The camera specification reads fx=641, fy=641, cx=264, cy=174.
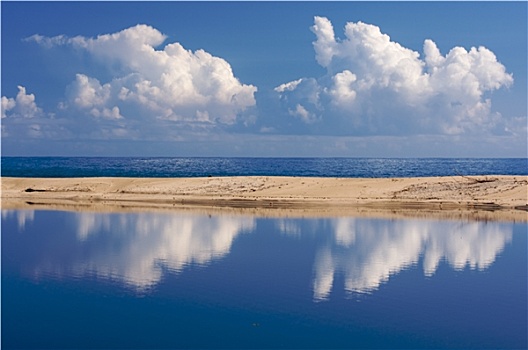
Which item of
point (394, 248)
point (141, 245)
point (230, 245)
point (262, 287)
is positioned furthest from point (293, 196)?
point (262, 287)

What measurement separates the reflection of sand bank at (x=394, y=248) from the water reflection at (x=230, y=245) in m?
0.04

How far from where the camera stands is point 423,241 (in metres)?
29.4

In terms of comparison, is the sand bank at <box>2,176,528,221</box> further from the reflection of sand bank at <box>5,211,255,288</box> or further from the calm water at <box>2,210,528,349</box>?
the calm water at <box>2,210,528,349</box>

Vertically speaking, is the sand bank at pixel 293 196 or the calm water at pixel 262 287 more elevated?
the sand bank at pixel 293 196

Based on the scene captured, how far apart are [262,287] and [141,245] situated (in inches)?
367

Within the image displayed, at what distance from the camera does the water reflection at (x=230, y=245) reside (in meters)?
22.0

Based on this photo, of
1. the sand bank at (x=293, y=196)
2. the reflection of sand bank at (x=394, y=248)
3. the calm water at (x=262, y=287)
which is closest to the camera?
the calm water at (x=262, y=287)

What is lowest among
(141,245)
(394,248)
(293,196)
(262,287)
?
(262,287)

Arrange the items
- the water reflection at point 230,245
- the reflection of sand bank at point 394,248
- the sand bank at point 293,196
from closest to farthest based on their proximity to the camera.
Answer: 1. the reflection of sand bank at point 394,248
2. the water reflection at point 230,245
3. the sand bank at point 293,196

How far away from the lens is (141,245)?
27391mm

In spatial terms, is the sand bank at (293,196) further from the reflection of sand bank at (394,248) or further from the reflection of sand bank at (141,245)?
the reflection of sand bank at (141,245)

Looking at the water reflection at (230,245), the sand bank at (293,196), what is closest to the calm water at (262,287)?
the water reflection at (230,245)

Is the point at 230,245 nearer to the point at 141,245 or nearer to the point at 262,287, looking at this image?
the point at 141,245

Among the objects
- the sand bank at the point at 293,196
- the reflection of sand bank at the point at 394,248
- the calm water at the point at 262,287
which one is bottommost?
the calm water at the point at 262,287
